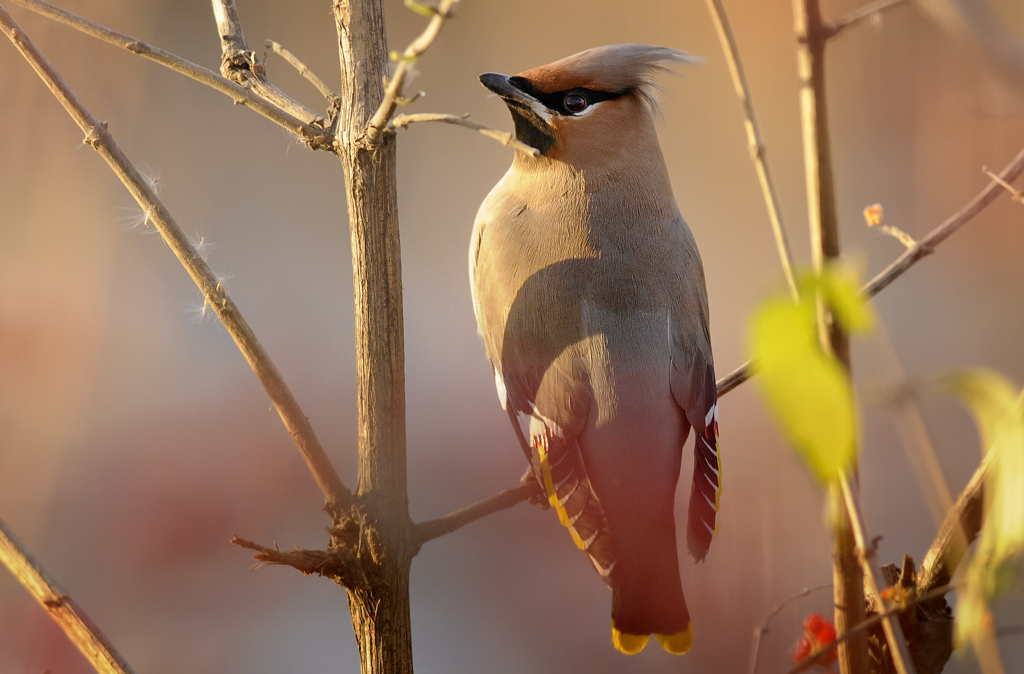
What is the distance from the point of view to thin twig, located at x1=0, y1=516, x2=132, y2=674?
0.79m

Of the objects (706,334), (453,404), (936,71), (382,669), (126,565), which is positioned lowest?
(382,669)

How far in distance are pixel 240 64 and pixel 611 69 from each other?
1.76 ft

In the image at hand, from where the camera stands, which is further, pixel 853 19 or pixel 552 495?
pixel 552 495

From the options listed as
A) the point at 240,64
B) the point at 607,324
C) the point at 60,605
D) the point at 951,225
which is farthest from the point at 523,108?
the point at 60,605

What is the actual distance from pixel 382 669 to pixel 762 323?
0.52 metres

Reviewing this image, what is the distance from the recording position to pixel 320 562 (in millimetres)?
770

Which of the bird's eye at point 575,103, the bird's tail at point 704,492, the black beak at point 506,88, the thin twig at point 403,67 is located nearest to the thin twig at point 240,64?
the thin twig at point 403,67

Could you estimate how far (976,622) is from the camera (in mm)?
499

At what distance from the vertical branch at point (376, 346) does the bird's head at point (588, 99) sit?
42 centimetres

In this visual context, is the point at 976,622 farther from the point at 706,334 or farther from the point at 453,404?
the point at 453,404

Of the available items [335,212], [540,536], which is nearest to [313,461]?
[540,536]

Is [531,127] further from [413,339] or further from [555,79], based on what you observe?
[413,339]

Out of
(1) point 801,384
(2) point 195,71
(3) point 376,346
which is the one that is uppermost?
(2) point 195,71

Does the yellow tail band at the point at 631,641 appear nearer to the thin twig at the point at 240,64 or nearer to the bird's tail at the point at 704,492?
the bird's tail at the point at 704,492
